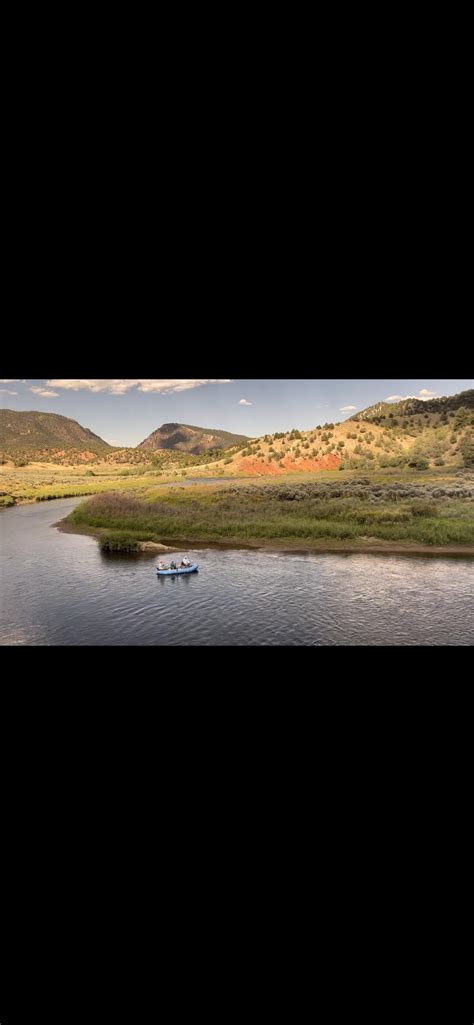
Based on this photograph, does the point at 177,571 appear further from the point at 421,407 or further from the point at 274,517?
the point at 421,407

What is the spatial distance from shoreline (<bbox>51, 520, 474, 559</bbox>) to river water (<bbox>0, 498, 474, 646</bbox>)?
294 mm

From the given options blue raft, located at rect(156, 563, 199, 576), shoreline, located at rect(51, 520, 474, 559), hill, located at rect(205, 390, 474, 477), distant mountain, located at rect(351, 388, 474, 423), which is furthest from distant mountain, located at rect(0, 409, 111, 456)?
distant mountain, located at rect(351, 388, 474, 423)

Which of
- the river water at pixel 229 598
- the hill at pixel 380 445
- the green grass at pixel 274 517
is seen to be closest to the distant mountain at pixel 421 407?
the hill at pixel 380 445

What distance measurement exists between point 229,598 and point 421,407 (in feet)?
33.0

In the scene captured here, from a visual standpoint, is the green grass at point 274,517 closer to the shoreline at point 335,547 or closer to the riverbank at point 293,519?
the riverbank at point 293,519

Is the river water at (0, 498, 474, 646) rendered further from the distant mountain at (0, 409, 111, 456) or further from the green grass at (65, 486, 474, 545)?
the distant mountain at (0, 409, 111, 456)

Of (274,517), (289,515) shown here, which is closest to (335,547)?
(289,515)

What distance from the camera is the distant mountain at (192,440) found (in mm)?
14000

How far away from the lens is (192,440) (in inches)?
595

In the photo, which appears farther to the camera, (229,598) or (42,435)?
(42,435)

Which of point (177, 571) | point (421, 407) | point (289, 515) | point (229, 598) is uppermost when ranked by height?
point (421, 407)
